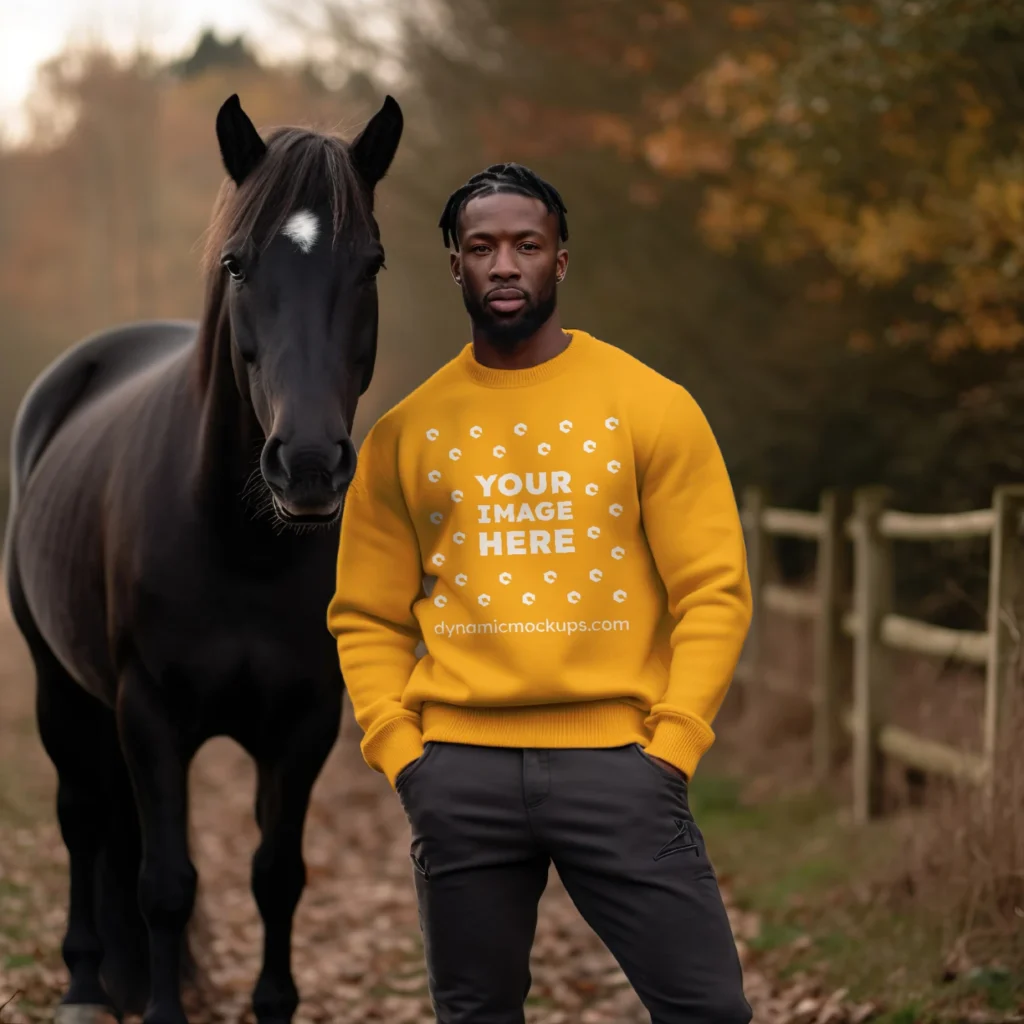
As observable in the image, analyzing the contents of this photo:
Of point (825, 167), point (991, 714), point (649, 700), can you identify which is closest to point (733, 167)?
point (825, 167)

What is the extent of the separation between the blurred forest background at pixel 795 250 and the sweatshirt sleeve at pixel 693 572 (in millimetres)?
1493

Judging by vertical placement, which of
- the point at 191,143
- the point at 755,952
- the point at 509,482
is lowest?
the point at 755,952

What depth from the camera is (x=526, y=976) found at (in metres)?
2.66

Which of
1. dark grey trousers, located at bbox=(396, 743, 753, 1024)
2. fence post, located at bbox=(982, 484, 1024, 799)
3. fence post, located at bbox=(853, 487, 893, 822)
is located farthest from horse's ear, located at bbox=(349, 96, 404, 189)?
fence post, located at bbox=(853, 487, 893, 822)

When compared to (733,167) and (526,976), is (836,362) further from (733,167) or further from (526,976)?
(526,976)

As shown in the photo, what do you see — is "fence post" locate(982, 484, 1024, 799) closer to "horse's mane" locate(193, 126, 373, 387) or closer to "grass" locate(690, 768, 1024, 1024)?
"grass" locate(690, 768, 1024, 1024)

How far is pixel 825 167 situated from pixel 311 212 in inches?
217

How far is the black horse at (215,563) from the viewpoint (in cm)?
307

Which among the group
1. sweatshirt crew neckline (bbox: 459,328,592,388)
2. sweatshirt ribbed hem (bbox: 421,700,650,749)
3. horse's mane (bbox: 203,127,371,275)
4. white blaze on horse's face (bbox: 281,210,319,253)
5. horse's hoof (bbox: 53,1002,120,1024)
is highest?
horse's mane (bbox: 203,127,371,275)

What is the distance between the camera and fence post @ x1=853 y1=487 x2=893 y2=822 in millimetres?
6945

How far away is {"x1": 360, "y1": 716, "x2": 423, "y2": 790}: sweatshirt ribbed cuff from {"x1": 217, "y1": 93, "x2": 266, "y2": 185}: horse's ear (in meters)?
1.32

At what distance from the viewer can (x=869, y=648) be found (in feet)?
23.4

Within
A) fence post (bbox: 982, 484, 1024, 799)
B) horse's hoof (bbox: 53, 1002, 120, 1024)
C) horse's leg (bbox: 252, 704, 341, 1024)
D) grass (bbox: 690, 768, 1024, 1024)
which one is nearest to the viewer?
horse's leg (bbox: 252, 704, 341, 1024)

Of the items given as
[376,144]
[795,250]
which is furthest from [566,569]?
[795,250]
